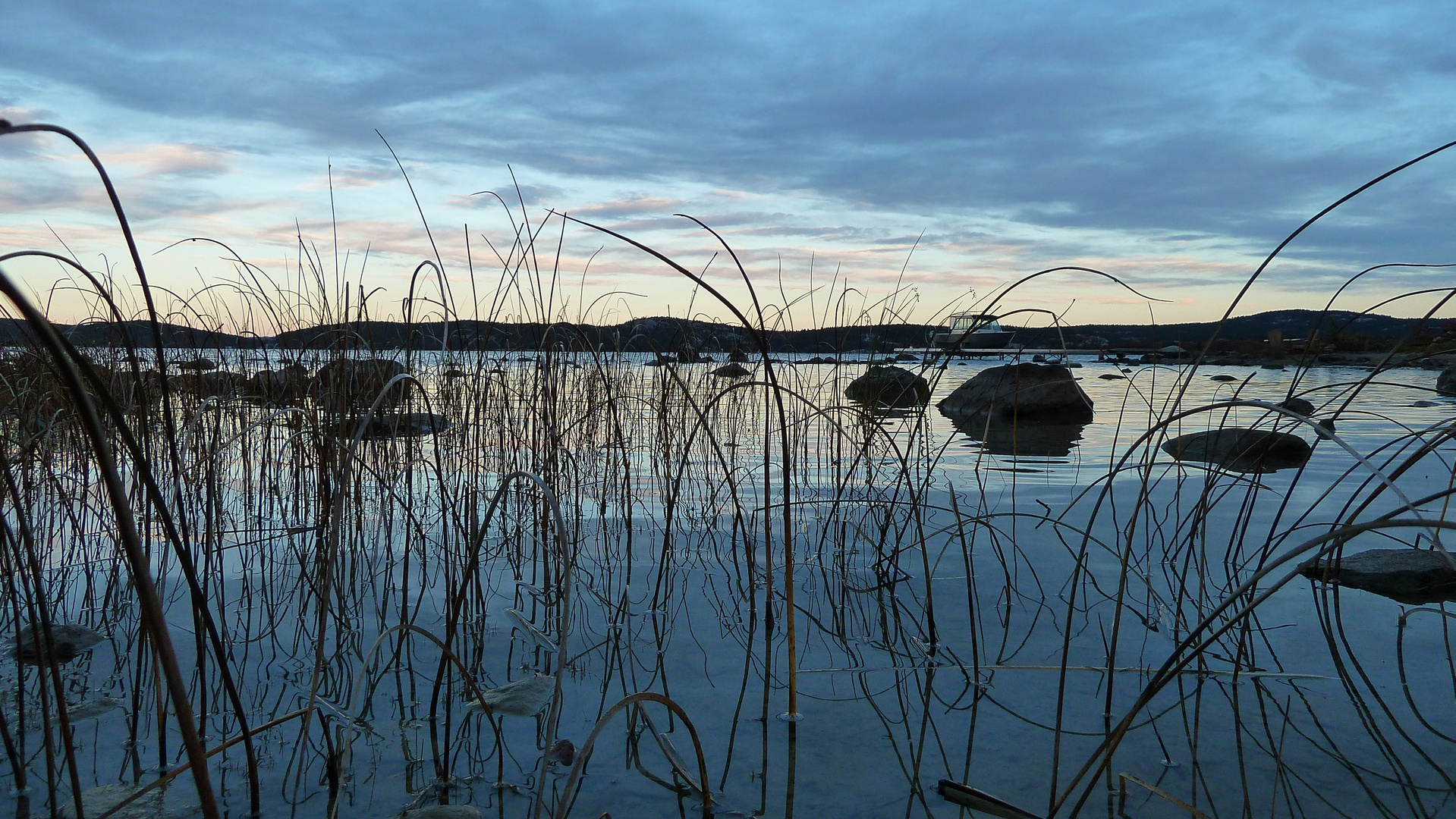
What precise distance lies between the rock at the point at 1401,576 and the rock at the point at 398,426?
2.60m

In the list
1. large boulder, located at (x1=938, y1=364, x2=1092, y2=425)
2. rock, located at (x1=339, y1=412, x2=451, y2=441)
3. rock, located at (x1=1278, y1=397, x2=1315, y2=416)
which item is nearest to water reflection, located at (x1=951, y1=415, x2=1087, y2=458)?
large boulder, located at (x1=938, y1=364, x2=1092, y2=425)

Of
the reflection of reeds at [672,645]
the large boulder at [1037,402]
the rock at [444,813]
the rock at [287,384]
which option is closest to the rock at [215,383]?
the rock at [287,384]

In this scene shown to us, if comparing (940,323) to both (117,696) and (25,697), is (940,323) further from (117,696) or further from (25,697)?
(25,697)

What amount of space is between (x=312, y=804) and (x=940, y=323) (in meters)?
2.01

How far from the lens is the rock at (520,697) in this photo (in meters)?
1.86

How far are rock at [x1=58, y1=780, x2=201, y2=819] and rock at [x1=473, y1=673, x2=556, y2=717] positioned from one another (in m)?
0.55

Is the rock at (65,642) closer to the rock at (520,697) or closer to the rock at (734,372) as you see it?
the rock at (520,697)

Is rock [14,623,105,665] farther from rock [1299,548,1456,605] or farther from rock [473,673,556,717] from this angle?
rock [1299,548,1456,605]

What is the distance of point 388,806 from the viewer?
1.50 meters

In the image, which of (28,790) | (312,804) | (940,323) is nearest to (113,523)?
(28,790)

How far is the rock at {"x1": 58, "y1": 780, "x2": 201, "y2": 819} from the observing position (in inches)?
57.2

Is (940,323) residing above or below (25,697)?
above

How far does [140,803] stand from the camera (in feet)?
4.87

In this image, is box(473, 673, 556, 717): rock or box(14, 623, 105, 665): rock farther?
box(14, 623, 105, 665): rock
